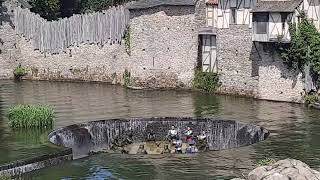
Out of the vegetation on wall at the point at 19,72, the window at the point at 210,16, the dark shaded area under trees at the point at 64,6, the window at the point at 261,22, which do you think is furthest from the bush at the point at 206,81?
the vegetation on wall at the point at 19,72

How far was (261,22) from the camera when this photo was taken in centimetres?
3728

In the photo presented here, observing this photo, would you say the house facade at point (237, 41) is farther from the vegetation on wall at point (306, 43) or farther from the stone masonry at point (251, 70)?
the vegetation on wall at point (306, 43)

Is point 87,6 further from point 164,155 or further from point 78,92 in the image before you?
point 164,155

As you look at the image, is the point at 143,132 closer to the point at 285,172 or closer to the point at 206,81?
the point at 206,81

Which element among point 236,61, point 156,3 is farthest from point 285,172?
point 156,3

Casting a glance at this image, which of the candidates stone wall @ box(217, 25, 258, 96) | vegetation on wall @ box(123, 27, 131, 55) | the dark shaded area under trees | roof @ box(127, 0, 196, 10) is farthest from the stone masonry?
the dark shaded area under trees

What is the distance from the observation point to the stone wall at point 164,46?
42.7 m

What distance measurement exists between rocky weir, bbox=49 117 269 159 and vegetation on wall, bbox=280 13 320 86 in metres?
7.41

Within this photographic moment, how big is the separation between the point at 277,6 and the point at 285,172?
19435 mm

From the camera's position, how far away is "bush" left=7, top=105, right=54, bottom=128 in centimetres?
3075

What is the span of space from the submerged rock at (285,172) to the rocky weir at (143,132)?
944 centimetres

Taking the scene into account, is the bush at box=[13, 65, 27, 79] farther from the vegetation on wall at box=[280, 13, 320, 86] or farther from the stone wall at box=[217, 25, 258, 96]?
the vegetation on wall at box=[280, 13, 320, 86]

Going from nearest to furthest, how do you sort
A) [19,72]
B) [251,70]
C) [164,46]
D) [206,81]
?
1. [251,70]
2. [206,81]
3. [164,46]
4. [19,72]

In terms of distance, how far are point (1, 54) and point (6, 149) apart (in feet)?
83.7
